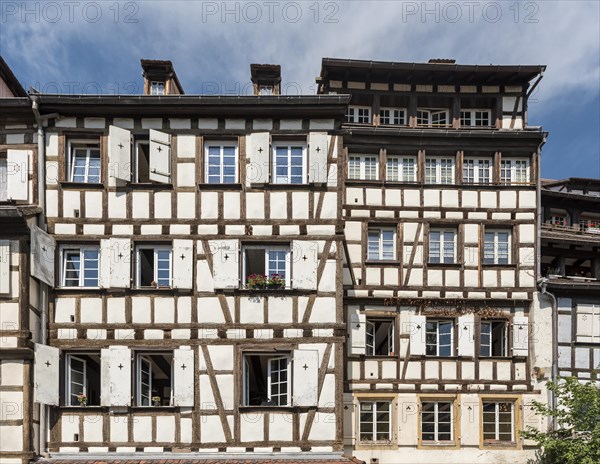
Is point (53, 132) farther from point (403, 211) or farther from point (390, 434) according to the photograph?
point (390, 434)

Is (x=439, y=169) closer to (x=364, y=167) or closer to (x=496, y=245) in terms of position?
(x=364, y=167)

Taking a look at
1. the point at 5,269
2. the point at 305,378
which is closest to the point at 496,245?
the point at 305,378

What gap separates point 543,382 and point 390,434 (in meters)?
5.10

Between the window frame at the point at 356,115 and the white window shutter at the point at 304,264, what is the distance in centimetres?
645

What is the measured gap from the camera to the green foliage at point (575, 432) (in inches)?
A: 508

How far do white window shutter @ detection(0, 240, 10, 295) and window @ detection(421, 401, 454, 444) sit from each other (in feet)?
39.6

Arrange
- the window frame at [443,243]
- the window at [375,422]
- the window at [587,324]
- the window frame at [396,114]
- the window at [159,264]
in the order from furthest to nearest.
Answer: the window frame at [396,114] → the window at [587,324] → the window frame at [443,243] → the window at [375,422] → the window at [159,264]

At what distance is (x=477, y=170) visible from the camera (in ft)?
54.2

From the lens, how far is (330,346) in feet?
41.3

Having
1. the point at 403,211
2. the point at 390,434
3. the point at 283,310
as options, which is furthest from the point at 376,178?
the point at 390,434

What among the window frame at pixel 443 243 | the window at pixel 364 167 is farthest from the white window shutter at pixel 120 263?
the window frame at pixel 443 243

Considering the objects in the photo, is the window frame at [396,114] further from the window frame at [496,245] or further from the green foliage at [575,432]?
the green foliage at [575,432]

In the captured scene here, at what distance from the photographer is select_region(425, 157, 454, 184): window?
1647 centimetres

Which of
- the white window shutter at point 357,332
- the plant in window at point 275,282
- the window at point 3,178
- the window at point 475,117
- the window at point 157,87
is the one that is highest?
the window at point 157,87
